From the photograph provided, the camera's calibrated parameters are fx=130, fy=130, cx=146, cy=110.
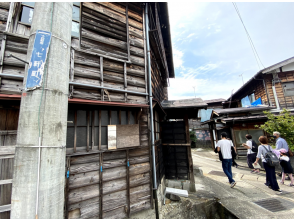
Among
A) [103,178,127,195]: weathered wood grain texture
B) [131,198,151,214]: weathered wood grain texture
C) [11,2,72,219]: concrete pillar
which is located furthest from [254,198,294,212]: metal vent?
[11,2,72,219]: concrete pillar

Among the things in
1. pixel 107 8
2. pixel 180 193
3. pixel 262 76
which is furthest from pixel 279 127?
pixel 107 8

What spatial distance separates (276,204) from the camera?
4.05 meters

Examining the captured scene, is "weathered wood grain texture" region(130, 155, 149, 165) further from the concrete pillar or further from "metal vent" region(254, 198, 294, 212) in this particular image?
"metal vent" region(254, 198, 294, 212)

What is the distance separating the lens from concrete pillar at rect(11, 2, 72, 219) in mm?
1099

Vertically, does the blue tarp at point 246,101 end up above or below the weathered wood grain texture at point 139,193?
above

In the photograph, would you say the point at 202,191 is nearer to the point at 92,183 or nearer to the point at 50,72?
the point at 92,183

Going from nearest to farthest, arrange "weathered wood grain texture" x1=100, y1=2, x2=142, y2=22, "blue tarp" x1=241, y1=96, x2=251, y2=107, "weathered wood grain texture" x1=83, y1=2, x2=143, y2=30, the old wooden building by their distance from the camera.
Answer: the old wooden building
"weathered wood grain texture" x1=83, y1=2, x2=143, y2=30
"weathered wood grain texture" x1=100, y1=2, x2=142, y2=22
"blue tarp" x1=241, y1=96, x2=251, y2=107

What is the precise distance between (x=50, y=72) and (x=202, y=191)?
21.3 ft

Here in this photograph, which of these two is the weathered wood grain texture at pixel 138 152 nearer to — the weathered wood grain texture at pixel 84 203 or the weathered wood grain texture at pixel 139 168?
the weathered wood grain texture at pixel 139 168

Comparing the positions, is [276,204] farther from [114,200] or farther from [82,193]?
[82,193]

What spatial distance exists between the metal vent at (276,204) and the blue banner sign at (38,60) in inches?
243

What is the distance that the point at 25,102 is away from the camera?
1218 millimetres

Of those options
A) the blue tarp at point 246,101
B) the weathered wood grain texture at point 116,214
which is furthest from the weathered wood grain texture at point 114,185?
the blue tarp at point 246,101

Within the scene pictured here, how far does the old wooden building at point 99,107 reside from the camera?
2803 millimetres
